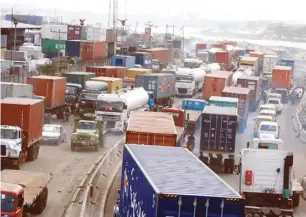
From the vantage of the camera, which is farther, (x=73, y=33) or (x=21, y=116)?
(x=73, y=33)

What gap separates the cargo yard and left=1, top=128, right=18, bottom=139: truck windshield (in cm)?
4

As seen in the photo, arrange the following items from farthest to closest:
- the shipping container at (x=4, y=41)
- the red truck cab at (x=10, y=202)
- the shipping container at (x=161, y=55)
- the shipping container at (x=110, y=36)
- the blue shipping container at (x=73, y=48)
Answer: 1. the shipping container at (x=110, y=36)
2. the shipping container at (x=161, y=55)
3. the blue shipping container at (x=73, y=48)
4. the shipping container at (x=4, y=41)
5. the red truck cab at (x=10, y=202)

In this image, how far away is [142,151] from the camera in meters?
16.7

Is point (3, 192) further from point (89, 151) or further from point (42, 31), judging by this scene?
point (42, 31)

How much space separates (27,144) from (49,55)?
185 feet

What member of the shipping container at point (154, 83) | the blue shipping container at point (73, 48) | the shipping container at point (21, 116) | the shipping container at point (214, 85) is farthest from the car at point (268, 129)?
the blue shipping container at point (73, 48)

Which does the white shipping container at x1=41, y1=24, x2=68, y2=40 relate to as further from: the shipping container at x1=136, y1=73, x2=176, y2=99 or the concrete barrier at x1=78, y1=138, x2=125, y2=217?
the concrete barrier at x1=78, y1=138, x2=125, y2=217

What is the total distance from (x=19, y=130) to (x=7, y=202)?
31.7ft

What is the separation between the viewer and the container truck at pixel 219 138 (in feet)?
94.0

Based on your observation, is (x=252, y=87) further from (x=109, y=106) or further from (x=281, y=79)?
(x=109, y=106)

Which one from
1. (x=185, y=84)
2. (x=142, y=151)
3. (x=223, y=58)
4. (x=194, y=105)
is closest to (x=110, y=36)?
(x=223, y=58)

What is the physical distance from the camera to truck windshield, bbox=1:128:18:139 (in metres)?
25.4

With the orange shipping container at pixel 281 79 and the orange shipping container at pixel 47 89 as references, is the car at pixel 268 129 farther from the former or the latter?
the orange shipping container at pixel 281 79

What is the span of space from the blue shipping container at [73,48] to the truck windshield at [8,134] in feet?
174
